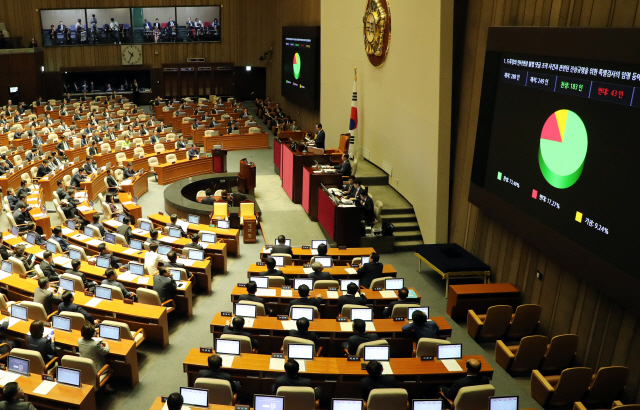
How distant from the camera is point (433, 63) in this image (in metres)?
11.8

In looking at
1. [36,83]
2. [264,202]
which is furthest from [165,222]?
[36,83]

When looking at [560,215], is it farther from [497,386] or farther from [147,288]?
[147,288]

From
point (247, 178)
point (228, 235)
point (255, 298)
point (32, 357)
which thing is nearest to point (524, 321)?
point (255, 298)

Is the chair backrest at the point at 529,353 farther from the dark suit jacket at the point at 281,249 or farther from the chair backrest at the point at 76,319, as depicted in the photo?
the chair backrest at the point at 76,319

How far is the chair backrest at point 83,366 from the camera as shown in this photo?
6691 millimetres

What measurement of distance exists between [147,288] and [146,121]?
1728 centimetres

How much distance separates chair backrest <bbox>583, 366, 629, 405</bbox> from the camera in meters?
7.08

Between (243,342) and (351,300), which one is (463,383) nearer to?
(351,300)

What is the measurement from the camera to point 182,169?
742 inches

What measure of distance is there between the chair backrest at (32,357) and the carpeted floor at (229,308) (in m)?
0.93

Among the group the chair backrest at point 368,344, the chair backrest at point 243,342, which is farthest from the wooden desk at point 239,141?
the chair backrest at point 368,344

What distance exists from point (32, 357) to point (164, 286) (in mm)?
2762

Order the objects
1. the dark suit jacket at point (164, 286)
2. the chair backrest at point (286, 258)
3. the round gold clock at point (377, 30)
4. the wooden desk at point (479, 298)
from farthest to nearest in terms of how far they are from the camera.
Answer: the round gold clock at point (377, 30) < the chair backrest at point (286, 258) < the wooden desk at point (479, 298) < the dark suit jacket at point (164, 286)

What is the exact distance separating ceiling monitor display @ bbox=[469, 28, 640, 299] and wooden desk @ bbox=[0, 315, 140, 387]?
238 inches
